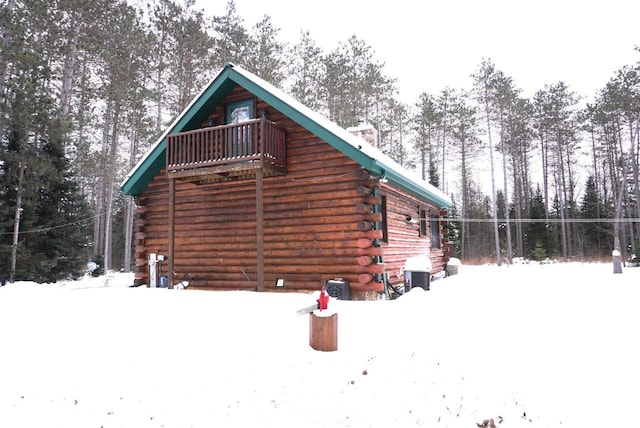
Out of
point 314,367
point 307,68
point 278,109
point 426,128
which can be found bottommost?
point 314,367

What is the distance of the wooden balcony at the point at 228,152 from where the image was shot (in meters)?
9.81

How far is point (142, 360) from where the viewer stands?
4.74m

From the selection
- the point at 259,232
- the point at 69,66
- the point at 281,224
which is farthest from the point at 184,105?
the point at 259,232

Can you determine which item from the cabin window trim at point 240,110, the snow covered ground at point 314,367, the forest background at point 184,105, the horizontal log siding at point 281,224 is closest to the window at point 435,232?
the forest background at point 184,105

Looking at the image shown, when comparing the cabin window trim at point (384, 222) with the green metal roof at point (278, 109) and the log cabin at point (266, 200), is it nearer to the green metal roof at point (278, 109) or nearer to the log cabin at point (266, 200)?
the log cabin at point (266, 200)

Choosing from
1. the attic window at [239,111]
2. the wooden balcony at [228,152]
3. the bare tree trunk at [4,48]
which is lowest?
the wooden balcony at [228,152]

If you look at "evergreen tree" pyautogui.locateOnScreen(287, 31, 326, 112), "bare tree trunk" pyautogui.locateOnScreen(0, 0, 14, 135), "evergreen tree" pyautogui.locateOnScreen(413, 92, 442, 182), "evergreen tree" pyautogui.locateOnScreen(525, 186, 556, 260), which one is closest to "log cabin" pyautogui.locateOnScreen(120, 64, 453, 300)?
"bare tree trunk" pyautogui.locateOnScreen(0, 0, 14, 135)

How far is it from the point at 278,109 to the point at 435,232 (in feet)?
32.9

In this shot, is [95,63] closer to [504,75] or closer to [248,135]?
[248,135]

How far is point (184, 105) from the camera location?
23.4 meters

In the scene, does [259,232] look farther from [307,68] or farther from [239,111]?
[307,68]

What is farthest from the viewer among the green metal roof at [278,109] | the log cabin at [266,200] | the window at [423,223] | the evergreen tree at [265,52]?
the evergreen tree at [265,52]

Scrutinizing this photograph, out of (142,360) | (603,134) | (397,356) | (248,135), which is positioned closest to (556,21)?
(603,134)

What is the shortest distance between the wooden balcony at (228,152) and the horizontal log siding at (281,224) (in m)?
0.58
